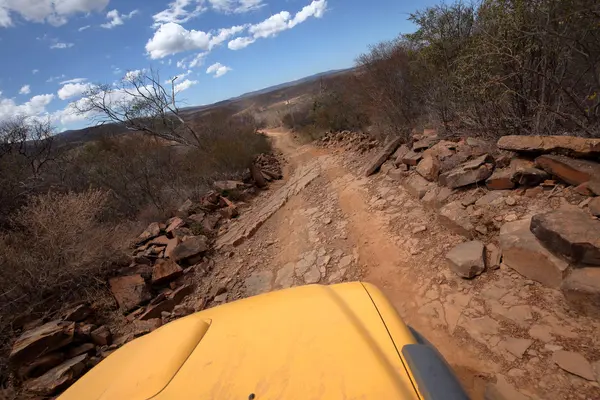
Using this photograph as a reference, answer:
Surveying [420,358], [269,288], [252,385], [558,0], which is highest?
[558,0]

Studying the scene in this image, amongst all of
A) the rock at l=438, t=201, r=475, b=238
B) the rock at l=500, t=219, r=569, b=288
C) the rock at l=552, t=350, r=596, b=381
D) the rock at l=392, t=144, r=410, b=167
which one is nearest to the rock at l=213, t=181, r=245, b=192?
the rock at l=392, t=144, r=410, b=167

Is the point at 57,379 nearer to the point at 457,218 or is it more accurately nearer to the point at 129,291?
the point at 129,291

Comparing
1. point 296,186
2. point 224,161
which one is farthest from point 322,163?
point 224,161

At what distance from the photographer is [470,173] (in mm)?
4500

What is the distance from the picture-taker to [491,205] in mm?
3941

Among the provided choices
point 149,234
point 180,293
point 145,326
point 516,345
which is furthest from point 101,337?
point 516,345

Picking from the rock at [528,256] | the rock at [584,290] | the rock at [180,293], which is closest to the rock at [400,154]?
the rock at [528,256]

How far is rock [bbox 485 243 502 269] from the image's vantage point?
3.27m

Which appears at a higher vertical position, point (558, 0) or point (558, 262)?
point (558, 0)

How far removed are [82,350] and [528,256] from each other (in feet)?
17.2

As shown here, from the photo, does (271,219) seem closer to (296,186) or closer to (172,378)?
(296,186)

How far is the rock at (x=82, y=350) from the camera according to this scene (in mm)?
3479

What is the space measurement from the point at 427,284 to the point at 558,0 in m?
4.79

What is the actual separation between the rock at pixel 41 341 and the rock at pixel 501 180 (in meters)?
5.93
